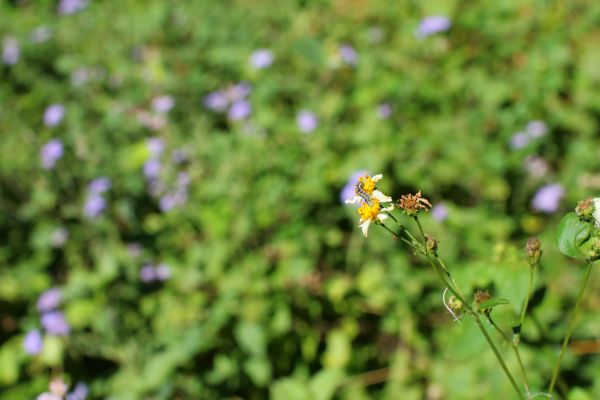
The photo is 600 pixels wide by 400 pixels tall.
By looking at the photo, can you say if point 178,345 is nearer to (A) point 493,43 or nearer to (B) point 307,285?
(B) point 307,285

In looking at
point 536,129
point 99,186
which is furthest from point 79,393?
point 536,129

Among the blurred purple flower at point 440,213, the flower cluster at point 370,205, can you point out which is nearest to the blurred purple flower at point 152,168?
the blurred purple flower at point 440,213

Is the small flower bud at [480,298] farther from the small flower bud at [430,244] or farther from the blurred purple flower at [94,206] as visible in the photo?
the blurred purple flower at [94,206]

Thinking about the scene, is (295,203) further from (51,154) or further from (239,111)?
(51,154)

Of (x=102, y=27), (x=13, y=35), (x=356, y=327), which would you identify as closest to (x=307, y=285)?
(x=356, y=327)

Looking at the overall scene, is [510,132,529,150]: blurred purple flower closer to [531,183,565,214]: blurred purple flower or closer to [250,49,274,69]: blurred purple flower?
[531,183,565,214]: blurred purple flower

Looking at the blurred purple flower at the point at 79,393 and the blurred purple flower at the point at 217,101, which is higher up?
the blurred purple flower at the point at 217,101
